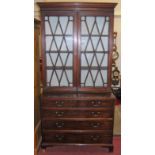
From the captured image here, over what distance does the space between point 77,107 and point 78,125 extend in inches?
9.5

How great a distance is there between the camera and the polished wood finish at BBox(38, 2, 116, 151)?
2.94 metres

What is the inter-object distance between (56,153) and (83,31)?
1.63 meters

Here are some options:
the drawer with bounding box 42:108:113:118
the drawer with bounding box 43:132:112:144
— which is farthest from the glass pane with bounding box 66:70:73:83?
the drawer with bounding box 43:132:112:144

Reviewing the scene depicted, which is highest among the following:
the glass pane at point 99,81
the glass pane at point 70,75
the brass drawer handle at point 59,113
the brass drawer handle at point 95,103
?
the glass pane at point 70,75

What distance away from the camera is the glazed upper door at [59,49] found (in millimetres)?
2982

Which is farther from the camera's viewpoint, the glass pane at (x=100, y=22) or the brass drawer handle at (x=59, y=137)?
the brass drawer handle at (x=59, y=137)

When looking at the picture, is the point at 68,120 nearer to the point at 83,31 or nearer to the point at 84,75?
the point at 84,75

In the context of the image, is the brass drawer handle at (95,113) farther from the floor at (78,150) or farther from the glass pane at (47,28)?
the glass pane at (47,28)

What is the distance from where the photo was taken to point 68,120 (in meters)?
3.03

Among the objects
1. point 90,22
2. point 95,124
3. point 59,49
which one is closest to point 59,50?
point 59,49

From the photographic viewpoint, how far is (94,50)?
304cm

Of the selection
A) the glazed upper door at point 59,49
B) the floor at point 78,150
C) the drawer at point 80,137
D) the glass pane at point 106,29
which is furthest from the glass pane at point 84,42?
the floor at point 78,150

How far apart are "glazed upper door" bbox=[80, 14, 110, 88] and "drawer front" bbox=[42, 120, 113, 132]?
48 cm

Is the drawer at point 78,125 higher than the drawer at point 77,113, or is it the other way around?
the drawer at point 77,113
